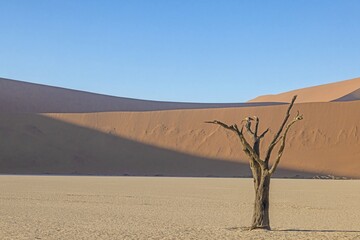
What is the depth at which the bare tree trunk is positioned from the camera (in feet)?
42.0

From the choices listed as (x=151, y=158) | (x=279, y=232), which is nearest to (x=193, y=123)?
(x=151, y=158)

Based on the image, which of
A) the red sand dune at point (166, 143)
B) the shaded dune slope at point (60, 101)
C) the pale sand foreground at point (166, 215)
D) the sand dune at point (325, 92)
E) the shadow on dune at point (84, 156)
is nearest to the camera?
the pale sand foreground at point (166, 215)

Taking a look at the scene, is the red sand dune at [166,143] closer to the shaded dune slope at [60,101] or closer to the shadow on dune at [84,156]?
the shadow on dune at [84,156]

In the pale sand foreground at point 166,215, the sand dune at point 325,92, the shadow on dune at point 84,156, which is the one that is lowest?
the pale sand foreground at point 166,215

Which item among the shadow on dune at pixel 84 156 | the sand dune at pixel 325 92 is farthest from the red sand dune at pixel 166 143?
the sand dune at pixel 325 92

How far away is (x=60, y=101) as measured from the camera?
8400 cm

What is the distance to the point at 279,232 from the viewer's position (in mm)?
12562

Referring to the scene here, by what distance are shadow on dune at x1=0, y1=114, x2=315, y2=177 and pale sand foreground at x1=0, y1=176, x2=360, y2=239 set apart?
73.9 feet

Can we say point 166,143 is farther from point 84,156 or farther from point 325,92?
point 325,92

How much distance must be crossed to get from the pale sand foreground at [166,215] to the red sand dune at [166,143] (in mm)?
22702

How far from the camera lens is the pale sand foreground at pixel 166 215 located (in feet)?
40.4

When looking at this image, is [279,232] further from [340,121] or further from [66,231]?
[340,121]

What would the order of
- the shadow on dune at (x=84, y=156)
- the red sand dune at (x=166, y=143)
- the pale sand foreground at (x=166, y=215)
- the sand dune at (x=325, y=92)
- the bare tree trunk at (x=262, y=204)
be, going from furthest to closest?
1. the sand dune at (x=325, y=92)
2. the red sand dune at (x=166, y=143)
3. the shadow on dune at (x=84, y=156)
4. the bare tree trunk at (x=262, y=204)
5. the pale sand foreground at (x=166, y=215)

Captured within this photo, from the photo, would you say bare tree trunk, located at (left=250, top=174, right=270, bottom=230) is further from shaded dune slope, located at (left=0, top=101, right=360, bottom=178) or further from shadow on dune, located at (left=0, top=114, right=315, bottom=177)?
shadow on dune, located at (left=0, top=114, right=315, bottom=177)
